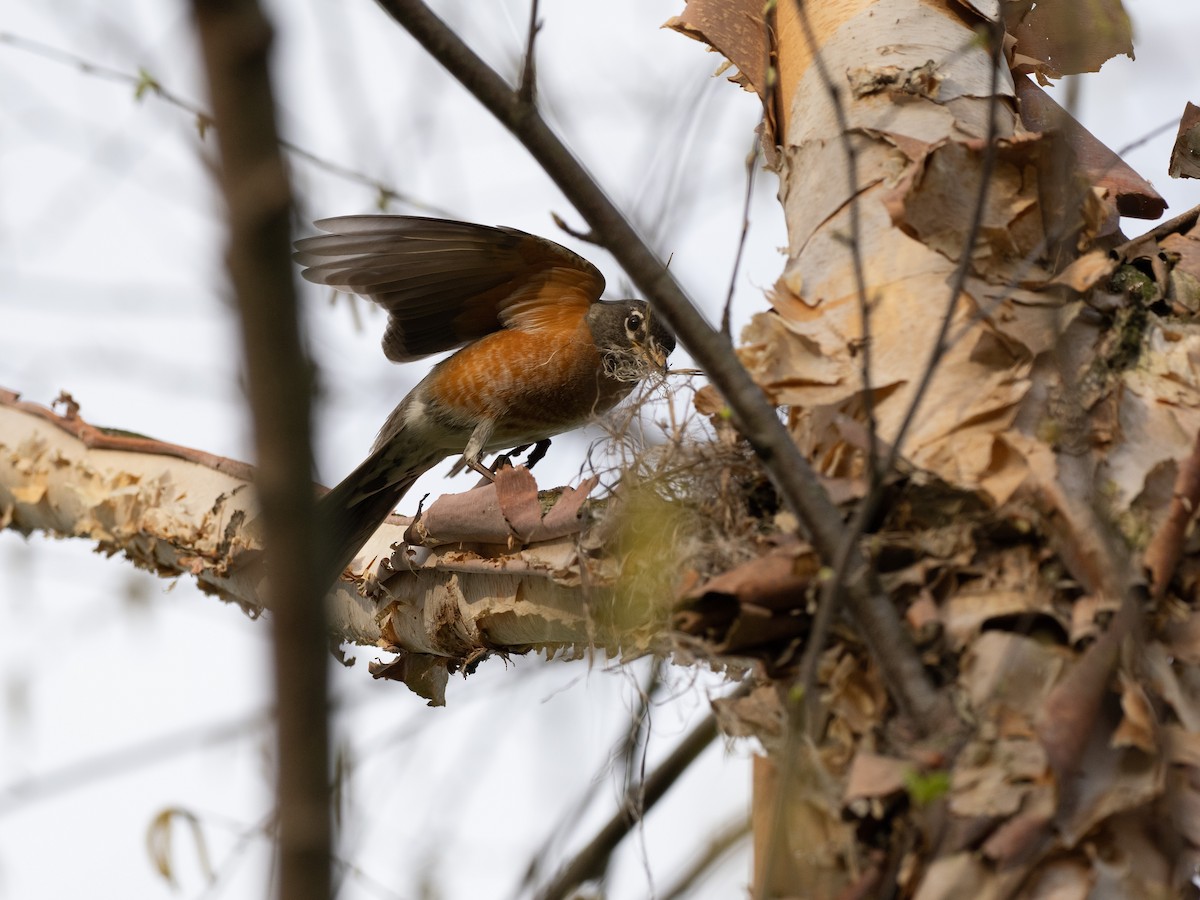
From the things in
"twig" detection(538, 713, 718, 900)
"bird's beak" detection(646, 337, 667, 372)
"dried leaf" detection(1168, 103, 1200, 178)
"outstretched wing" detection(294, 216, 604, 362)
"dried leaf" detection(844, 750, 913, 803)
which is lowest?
"dried leaf" detection(844, 750, 913, 803)

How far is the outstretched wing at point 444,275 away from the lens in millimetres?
3156

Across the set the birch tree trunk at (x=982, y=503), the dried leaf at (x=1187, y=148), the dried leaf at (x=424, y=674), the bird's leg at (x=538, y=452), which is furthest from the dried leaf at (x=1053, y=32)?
the bird's leg at (x=538, y=452)

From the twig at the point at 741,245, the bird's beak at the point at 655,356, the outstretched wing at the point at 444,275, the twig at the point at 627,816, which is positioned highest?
the outstretched wing at the point at 444,275

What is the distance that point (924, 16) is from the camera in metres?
2.14

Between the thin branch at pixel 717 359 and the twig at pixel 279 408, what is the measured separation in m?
0.61

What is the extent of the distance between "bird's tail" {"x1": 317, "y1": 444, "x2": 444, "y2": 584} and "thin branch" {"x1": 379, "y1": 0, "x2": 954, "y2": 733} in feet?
5.29

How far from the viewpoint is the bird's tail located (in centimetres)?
308

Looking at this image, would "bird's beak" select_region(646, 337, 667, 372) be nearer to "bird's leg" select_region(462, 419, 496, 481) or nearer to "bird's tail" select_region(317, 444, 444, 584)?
"bird's leg" select_region(462, 419, 496, 481)

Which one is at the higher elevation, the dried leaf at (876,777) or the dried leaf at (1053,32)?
the dried leaf at (1053,32)

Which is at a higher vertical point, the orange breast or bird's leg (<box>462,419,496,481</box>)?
the orange breast

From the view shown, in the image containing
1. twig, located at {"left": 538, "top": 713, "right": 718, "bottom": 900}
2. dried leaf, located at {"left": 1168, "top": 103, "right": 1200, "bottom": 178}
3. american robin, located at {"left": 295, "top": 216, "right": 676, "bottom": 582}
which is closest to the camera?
twig, located at {"left": 538, "top": 713, "right": 718, "bottom": 900}

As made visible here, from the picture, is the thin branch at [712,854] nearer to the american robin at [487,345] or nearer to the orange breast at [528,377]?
the american robin at [487,345]

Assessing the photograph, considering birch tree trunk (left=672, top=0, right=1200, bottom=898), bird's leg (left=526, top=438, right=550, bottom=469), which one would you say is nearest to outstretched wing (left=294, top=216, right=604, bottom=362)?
bird's leg (left=526, top=438, right=550, bottom=469)

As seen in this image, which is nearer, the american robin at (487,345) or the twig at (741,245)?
the twig at (741,245)
